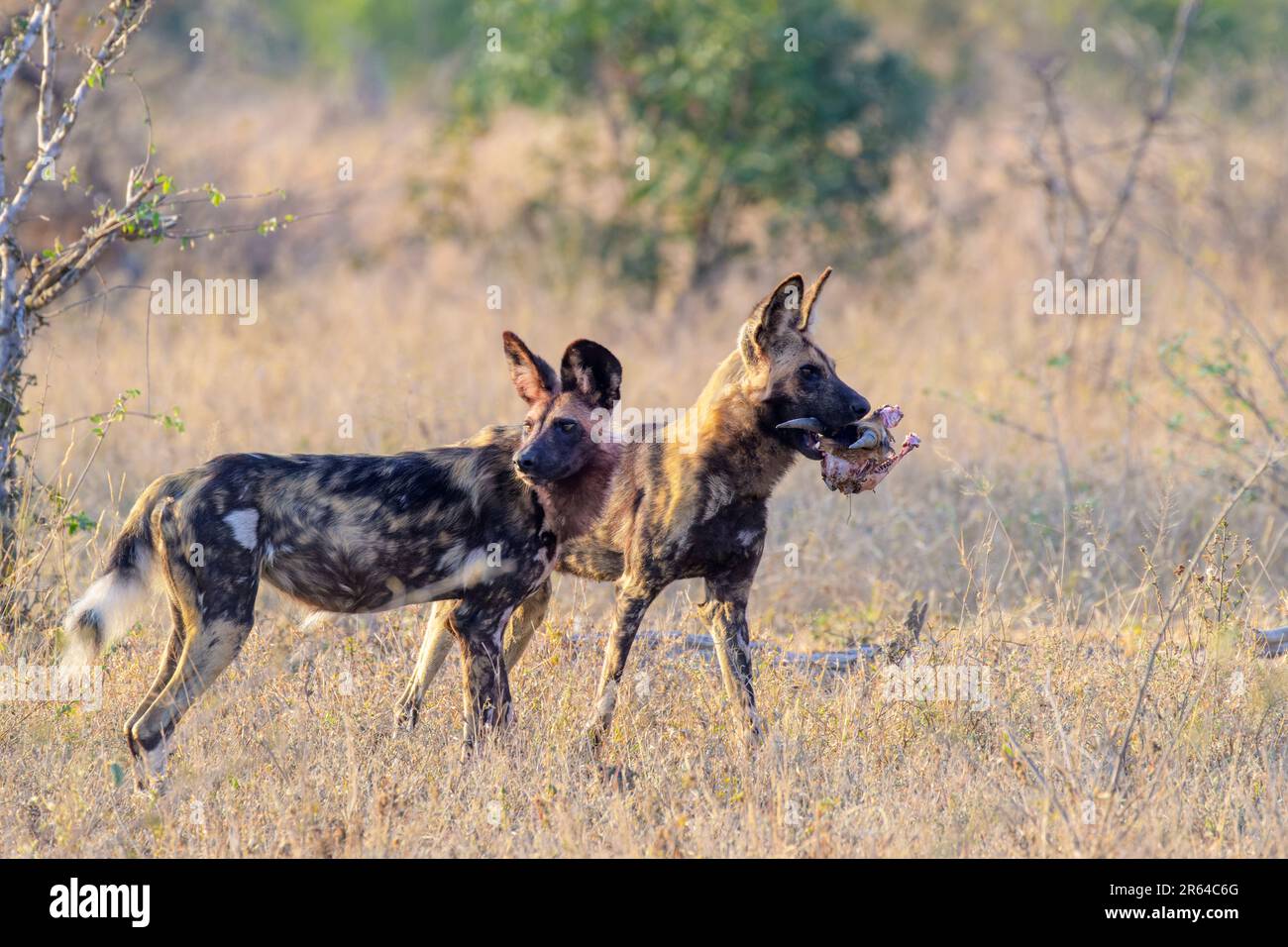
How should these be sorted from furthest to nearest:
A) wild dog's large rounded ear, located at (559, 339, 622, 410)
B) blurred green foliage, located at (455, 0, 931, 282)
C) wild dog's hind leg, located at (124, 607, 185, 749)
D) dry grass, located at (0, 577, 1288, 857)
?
1. blurred green foliage, located at (455, 0, 931, 282)
2. wild dog's large rounded ear, located at (559, 339, 622, 410)
3. wild dog's hind leg, located at (124, 607, 185, 749)
4. dry grass, located at (0, 577, 1288, 857)

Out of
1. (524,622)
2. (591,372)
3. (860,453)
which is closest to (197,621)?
(524,622)

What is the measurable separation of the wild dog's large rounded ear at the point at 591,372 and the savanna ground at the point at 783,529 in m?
1.11

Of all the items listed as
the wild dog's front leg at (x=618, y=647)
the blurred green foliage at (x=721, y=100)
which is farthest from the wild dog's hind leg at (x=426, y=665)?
the blurred green foliage at (x=721, y=100)

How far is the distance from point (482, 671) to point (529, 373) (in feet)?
3.84

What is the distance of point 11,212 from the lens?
6164mm

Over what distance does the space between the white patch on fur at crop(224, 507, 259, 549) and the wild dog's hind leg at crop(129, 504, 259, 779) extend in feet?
0.07

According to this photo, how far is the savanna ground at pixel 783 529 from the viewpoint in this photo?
191 inches

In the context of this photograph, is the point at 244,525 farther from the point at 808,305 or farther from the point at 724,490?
the point at 808,305

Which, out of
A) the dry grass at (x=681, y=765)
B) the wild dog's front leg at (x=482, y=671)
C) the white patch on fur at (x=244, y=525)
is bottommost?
the dry grass at (x=681, y=765)

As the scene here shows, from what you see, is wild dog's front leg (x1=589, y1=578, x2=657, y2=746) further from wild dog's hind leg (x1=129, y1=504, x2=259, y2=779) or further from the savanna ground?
wild dog's hind leg (x1=129, y1=504, x2=259, y2=779)

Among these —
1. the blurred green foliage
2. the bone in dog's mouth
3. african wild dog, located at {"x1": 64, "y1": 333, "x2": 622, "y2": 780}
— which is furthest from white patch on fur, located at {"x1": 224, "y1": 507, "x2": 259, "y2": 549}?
the blurred green foliage

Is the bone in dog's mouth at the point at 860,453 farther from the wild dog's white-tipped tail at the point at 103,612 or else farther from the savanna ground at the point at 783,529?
the wild dog's white-tipped tail at the point at 103,612

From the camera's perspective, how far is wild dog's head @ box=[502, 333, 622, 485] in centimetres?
550
